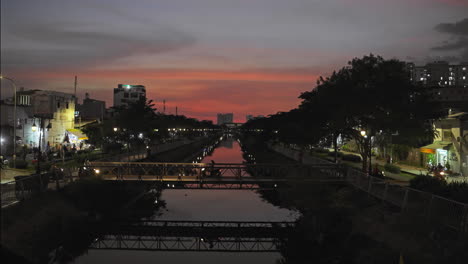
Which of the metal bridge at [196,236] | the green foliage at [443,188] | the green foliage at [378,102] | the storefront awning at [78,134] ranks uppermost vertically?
the green foliage at [378,102]

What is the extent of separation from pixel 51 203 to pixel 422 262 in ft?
67.6

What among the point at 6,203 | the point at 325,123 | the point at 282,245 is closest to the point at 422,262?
the point at 282,245

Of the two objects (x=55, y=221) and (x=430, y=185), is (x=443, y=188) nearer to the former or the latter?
(x=430, y=185)

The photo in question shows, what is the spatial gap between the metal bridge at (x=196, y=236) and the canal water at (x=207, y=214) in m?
0.96

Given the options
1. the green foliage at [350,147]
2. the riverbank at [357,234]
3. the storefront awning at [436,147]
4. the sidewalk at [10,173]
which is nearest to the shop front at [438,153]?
the storefront awning at [436,147]

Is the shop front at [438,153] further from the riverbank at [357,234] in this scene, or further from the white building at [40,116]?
the white building at [40,116]

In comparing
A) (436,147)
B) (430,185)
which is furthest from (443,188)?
(436,147)

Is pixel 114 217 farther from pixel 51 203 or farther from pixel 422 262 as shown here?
pixel 422 262

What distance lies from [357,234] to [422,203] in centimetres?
474

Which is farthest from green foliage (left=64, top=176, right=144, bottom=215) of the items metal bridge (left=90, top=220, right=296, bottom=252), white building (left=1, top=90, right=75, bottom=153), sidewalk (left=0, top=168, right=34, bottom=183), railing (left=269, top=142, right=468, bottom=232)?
white building (left=1, top=90, right=75, bottom=153)

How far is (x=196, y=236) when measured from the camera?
96.1 feet

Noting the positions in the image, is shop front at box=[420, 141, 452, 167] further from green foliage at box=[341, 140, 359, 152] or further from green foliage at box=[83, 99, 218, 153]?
green foliage at box=[83, 99, 218, 153]

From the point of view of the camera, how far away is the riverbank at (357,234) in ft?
58.3

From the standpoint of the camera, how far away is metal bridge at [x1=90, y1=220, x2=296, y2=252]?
2684cm
